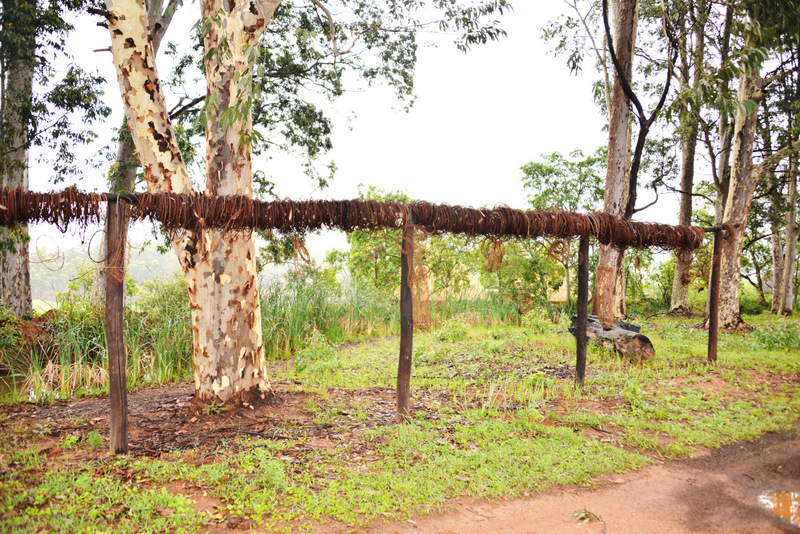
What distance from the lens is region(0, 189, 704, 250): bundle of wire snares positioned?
12.6 ft

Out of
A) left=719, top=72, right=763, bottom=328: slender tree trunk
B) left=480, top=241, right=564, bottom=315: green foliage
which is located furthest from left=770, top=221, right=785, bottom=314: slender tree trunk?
left=480, top=241, right=564, bottom=315: green foliage

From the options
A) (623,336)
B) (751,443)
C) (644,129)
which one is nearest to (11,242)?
(623,336)

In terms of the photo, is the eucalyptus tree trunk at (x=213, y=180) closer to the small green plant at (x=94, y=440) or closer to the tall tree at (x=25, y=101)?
the small green plant at (x=94, y=440)

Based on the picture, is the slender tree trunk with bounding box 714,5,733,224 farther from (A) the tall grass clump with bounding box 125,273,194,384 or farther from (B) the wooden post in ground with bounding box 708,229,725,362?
(A) the tall grass clump with bounding box 125,273,194,384

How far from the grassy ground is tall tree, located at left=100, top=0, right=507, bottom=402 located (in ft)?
1.76

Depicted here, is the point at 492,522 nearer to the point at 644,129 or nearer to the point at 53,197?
the point at 53,197

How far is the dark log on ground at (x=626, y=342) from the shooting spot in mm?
6801

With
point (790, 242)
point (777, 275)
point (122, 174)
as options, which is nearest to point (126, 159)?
point (122, 174)

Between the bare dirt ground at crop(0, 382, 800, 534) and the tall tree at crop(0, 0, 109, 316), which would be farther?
the tall tree at crop(0, 0, 109, 316)

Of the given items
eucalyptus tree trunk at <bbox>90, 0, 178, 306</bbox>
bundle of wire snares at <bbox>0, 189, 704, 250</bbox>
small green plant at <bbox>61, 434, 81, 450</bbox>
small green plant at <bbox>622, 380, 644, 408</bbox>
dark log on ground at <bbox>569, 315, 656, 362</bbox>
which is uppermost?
eucalyptus tree trunk at <bbox>90, 0, 178, 306</bbox>

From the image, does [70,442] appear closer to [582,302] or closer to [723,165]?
→ [582,302]

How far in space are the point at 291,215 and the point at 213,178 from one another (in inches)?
43.4

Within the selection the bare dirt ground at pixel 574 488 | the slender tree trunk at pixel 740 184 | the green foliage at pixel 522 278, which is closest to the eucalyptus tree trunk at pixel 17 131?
the bare dirt ground at pixel 574 488

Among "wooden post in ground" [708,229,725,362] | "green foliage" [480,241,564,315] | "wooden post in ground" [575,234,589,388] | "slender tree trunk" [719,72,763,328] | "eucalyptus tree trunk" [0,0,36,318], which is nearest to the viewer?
"wooden post in ground" [575,234,589,388]
